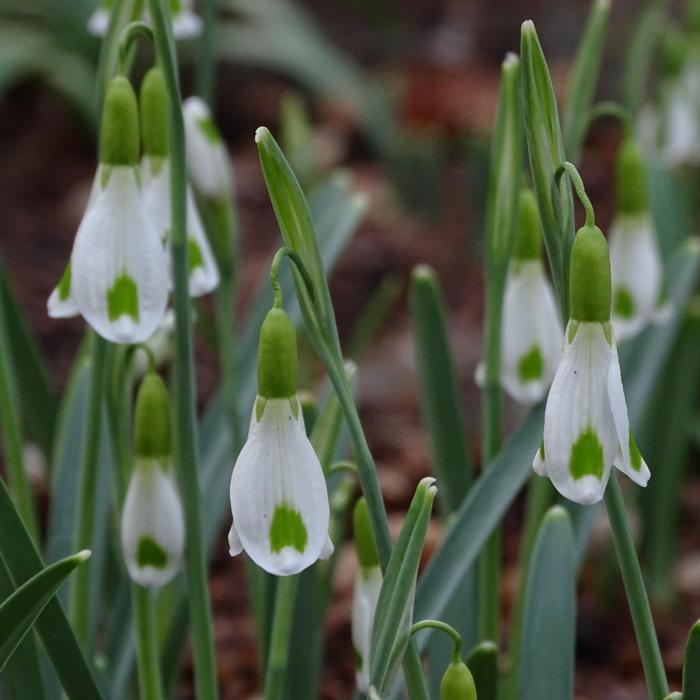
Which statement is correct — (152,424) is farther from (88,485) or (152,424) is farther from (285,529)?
(285,529)

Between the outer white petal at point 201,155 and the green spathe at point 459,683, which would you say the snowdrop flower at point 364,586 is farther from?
the outer white petal at point 201,155

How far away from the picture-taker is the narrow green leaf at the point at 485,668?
3.86 feet

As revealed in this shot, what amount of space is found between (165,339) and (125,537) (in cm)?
40

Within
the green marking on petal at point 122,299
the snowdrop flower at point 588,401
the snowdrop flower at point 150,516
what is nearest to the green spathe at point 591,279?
the snowdrop flower at point 588,401

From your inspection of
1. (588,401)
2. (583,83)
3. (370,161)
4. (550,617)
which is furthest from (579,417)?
(370,161)

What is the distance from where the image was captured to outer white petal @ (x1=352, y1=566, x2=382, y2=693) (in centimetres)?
116

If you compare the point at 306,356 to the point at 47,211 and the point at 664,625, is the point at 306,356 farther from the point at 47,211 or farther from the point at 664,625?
the point at 47,211

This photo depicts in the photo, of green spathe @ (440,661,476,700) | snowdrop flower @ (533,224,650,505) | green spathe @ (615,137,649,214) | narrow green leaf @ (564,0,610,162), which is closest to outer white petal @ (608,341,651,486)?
snowdrop flower @ (533,224,650,505)

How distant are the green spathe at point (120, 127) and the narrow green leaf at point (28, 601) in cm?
31

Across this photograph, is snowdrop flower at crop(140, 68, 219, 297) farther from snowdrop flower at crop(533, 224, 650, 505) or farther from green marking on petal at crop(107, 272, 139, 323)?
snowdrop flower at crop(533, 224, 650, 505)

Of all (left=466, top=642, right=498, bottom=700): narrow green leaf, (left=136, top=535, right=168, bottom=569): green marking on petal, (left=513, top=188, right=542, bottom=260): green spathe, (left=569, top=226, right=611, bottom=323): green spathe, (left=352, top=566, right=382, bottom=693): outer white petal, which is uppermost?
(left=569, top=226, right=611, bottom=323): green spathe

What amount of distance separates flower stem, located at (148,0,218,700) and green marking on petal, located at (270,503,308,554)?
25 centimetres

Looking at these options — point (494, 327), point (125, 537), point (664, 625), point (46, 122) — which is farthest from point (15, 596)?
point (46, 122)

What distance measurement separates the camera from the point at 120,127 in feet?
3.42
